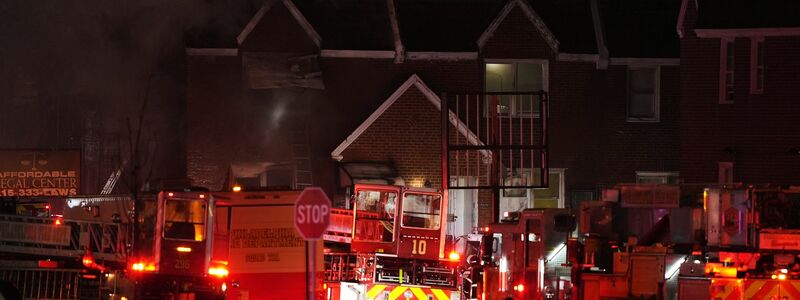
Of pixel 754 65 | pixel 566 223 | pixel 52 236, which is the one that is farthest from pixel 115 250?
pixel 754 65

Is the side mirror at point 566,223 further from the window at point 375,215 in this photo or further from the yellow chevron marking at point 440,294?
the window at point 375,215

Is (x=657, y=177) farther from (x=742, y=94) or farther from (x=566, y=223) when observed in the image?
(x=566, y=223)

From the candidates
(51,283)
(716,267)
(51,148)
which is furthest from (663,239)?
(51,148)

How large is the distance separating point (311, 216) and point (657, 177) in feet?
62.6

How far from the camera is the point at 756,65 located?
86.3ft

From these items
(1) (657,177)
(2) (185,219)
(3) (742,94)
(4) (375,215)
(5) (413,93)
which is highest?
(5) (413,93)

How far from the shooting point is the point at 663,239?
20188 millimetres

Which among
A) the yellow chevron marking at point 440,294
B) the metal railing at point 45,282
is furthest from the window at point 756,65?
the metal railing at point 45,282

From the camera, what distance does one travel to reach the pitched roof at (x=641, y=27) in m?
32.1

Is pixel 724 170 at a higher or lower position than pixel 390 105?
lower

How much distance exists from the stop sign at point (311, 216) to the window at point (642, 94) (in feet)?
61.1

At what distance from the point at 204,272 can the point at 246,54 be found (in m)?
12.6

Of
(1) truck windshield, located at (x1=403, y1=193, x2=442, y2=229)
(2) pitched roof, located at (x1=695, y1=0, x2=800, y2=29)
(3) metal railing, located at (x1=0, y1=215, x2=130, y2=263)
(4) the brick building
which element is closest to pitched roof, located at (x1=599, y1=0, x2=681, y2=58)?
(4) the brick building

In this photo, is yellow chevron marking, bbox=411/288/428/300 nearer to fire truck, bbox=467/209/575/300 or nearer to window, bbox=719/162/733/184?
fire truck, bbox=467/209/575/300
